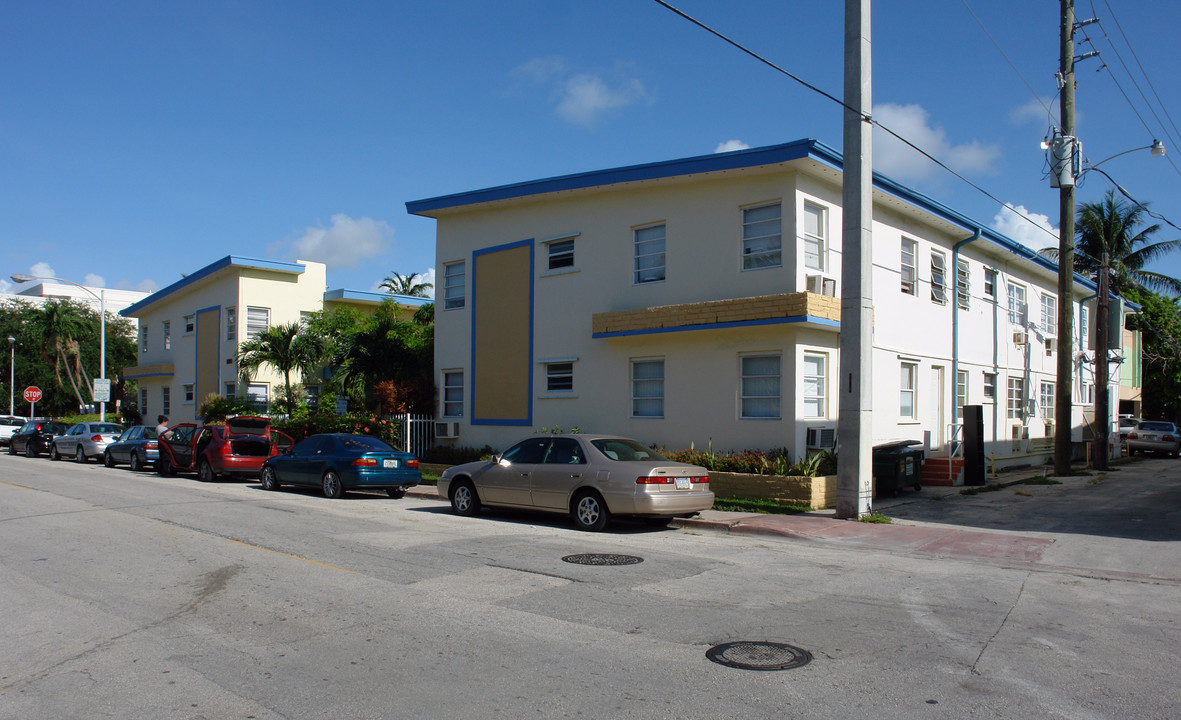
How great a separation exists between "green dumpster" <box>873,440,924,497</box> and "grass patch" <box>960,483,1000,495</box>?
1.31 metres

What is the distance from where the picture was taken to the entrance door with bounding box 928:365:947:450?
2116cm

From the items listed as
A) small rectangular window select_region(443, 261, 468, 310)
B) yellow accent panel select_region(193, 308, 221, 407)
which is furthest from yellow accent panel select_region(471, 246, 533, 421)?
yellow accent panel select_region(193, 308, 221, 407)

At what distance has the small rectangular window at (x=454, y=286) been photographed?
75.8 feet

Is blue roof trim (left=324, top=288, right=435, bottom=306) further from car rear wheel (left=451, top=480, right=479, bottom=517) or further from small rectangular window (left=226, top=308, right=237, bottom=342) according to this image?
car rear wheel (left=451, top=480, right=479, bottom=517)

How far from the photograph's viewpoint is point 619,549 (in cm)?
1080

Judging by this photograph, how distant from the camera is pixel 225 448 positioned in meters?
21.1

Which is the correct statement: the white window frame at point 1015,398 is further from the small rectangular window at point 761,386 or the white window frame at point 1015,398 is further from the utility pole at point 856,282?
the utility pole at point 856,282

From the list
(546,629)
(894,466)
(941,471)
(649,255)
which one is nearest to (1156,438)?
(941,471)

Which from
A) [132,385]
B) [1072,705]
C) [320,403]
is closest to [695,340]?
[1072,705]

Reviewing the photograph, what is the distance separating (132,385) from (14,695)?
1831 inches

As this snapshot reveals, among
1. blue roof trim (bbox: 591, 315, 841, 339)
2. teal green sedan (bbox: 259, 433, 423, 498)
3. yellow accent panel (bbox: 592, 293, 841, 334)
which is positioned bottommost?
teal green sedan (bbox: 259, 433, 423, 498)

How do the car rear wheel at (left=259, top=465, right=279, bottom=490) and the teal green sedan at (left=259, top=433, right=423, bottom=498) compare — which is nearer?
the teal green sedan at (left=259, top=433, right=423, bottom=498)

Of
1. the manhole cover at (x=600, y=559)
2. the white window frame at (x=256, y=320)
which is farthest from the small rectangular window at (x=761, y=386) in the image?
the white window frame at (x=256, y=320)

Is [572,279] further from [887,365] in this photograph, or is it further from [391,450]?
[887,365]
